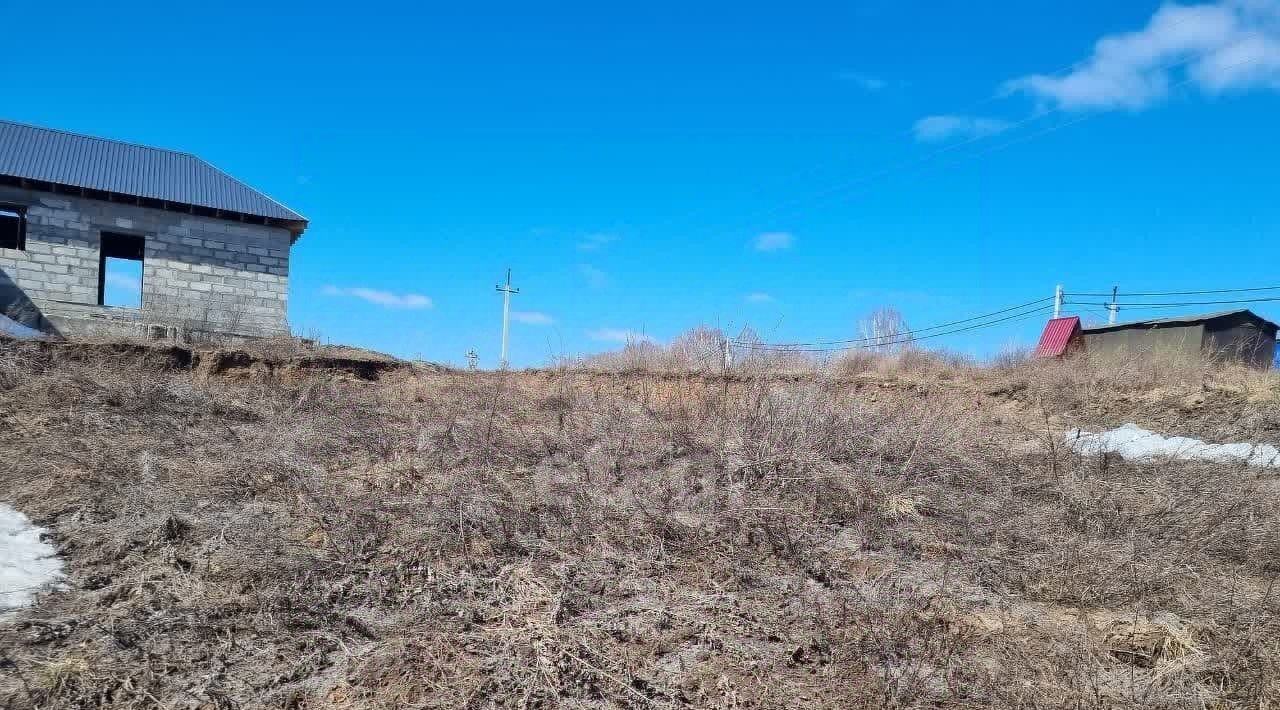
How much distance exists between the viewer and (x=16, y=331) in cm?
1125

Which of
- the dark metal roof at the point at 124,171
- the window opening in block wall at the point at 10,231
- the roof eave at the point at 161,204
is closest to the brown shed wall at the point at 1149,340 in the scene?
the roof eave at the point at 161,204

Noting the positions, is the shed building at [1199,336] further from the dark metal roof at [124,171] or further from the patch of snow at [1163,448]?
the dark metal roof at [124,171]

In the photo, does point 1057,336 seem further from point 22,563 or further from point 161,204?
point 161,204

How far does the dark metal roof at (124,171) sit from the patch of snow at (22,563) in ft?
39.0

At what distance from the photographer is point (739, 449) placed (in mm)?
6477

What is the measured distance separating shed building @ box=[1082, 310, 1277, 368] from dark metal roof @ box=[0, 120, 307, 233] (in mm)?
19492

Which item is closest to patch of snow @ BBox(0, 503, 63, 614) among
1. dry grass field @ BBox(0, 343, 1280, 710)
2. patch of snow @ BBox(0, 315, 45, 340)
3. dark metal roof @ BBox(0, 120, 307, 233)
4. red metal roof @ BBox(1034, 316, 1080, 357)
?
dry grass field @ BBox(0, 343, 1280, 710)

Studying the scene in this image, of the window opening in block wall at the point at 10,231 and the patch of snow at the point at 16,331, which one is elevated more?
the window opening in block wall at the point at 10,231

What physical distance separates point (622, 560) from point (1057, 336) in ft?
51.0

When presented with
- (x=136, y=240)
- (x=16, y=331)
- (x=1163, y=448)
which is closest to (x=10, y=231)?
(x=136, y=240)

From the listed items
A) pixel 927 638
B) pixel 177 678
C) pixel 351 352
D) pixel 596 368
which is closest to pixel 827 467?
pixel 927 638

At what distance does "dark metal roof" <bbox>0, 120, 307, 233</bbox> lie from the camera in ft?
46.6

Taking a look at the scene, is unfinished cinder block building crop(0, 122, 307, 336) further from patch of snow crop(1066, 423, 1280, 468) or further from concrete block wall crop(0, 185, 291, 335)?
patch of snow crop(1066, 423, 1280, 468)

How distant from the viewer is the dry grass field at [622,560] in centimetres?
332
